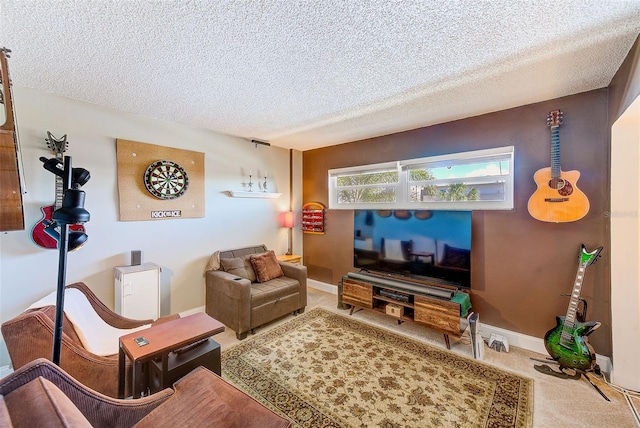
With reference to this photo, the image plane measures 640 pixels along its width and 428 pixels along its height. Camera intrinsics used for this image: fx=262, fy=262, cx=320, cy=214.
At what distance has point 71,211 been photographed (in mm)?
1250

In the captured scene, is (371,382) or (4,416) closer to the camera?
(4,416)

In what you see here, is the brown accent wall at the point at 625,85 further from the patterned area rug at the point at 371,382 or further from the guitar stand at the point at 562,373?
the patterned area rug at the point at 371,382

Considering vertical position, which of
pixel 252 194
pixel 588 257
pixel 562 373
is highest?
pixel 252 194

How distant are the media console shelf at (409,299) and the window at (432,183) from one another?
40.8 inches

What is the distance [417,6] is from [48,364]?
2369 mm

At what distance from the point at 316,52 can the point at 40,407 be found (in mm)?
2172

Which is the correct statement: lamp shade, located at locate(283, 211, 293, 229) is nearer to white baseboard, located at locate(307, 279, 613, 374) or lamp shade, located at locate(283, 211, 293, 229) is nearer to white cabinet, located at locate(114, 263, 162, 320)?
white cabinet, located at locate(114, 263, 162, 320)

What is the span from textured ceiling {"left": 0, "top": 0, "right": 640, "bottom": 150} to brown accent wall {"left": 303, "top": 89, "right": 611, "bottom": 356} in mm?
210

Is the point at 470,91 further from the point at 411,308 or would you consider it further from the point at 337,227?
the point at 337,227

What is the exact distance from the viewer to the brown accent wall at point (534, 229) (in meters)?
2.36

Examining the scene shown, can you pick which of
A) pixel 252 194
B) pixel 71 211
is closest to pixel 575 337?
pixel 71 211

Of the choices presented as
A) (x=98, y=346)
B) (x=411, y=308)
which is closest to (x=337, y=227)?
(x=411, y=308)

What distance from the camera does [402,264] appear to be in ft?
10.9

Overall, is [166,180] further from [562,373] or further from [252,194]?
[562,373]
